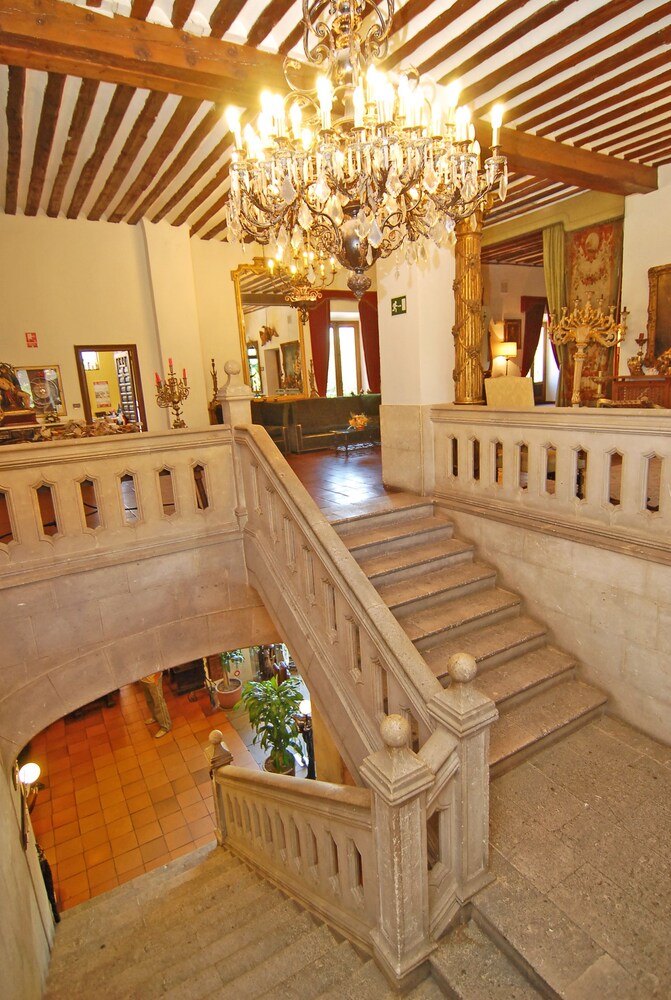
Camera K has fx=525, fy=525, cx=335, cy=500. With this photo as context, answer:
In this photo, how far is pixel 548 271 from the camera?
8383 mm

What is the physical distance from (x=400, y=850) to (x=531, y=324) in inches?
491

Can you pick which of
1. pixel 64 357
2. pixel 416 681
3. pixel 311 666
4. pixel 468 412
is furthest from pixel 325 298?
pixel 416 681

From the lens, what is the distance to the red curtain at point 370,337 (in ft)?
37.9

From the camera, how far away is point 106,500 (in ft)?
12.0

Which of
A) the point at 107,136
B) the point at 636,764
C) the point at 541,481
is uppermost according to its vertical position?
the point at 107,136

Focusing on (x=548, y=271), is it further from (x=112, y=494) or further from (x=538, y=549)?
(x=112, y=494)

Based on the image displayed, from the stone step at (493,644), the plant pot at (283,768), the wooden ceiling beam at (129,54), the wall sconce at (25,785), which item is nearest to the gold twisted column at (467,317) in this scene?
the wooden ceiling beam at (129,54)

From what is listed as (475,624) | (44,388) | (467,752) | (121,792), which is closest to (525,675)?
(475,624)

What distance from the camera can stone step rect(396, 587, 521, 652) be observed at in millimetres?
3550

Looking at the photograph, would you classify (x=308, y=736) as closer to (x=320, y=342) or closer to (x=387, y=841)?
(x=387, y=841)

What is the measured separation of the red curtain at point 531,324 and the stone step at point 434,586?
948cm

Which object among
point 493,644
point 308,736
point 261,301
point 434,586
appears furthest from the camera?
point 261,301

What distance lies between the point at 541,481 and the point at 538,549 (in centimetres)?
49

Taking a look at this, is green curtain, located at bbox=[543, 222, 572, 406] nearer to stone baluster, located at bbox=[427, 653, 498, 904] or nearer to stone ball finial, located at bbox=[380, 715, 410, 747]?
stone baluster, located at bbox=[427, 653, 498, 904]
